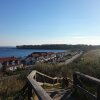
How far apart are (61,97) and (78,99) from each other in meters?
0.56

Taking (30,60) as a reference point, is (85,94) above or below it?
above

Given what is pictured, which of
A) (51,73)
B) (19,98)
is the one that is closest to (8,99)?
(19,98)

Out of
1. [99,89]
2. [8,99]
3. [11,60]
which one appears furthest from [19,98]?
[11,60]

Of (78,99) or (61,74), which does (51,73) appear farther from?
(78,99)

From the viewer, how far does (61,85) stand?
1078 centimetres

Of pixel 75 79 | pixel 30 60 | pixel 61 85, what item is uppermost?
pixel 75 79

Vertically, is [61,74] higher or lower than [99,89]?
lower

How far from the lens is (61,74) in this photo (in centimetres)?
1523

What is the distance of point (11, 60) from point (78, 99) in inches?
2756

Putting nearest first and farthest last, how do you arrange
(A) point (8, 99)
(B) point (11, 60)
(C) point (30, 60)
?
(A) point (8, 99), (B) point (11, 60), (C) point (30, 60)

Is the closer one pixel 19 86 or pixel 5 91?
pixel 5 91

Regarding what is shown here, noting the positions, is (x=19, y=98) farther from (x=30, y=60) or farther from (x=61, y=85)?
(x=30, y=60)

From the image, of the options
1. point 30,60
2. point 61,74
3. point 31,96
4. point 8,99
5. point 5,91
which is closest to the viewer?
point 31,96

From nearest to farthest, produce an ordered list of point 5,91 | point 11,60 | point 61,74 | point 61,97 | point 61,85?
point 61,97
point 5,91
point 61,85
point 61,74
point 11,60
